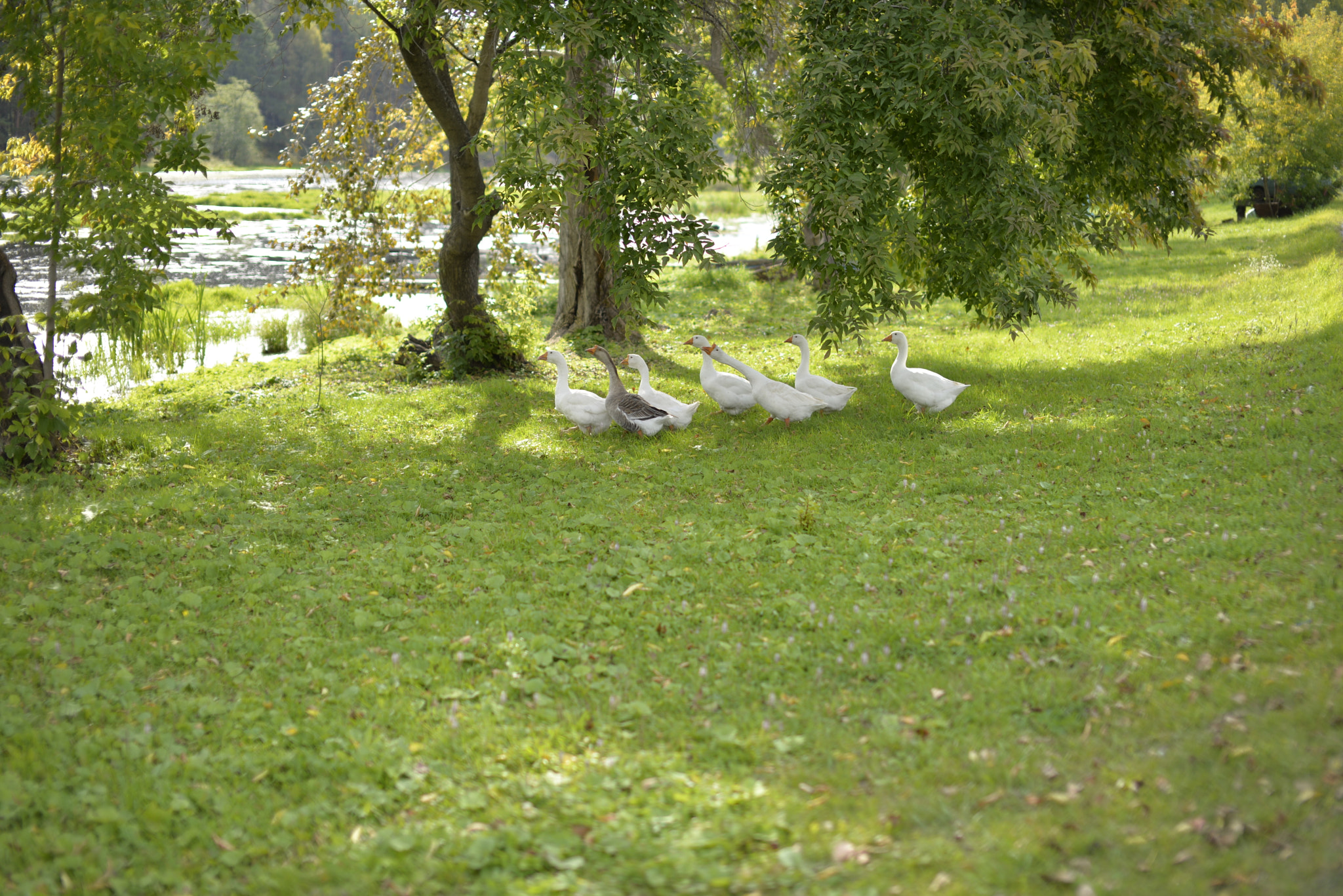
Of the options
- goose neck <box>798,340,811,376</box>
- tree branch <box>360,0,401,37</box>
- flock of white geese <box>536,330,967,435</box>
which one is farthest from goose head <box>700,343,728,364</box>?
tree branch <box>360,0,401,37</box>

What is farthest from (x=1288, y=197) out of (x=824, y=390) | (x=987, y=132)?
(x=824, y=390)

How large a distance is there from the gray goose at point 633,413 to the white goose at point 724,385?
2.61 feet

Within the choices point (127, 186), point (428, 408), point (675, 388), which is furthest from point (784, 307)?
point (127, 186)

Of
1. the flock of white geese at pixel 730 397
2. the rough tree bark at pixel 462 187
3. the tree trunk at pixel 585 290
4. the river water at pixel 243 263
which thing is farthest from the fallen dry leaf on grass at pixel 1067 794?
the tree trunk at pixel 585 290

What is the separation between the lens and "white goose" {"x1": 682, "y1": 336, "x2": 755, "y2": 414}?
465 inches

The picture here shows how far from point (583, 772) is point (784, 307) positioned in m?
19.7

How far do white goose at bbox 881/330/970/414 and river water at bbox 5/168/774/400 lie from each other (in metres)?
5.16

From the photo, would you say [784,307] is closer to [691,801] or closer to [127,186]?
[127,186]

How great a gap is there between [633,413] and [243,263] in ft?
91.4

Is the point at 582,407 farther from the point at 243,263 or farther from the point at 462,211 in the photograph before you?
the point at 243,263

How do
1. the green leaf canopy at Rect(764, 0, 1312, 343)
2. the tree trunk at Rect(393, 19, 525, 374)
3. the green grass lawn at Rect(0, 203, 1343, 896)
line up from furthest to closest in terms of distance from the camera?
the tree trunk at Rect(393, 19, 525, 374), the green leaf canopy at Rect(764, 0, 1312, 343), the green grass lawn at Rect(0, 203, 1343, 896)

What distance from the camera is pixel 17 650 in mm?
5859

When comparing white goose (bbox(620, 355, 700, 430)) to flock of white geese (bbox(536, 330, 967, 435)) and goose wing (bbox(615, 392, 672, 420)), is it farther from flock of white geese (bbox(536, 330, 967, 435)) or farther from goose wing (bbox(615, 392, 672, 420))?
goose wing (bbox(615, 392, 672, 420))

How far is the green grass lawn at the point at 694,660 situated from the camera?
162 inches
